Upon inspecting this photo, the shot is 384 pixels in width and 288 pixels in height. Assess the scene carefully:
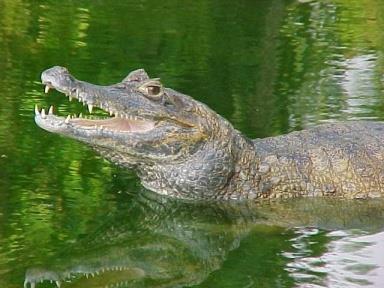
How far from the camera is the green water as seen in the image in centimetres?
714

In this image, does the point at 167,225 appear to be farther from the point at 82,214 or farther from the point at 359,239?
the point at 359,239

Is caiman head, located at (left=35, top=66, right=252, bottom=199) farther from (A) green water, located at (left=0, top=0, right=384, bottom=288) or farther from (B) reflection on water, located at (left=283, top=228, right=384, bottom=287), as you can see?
(B) reflection on water, located at (left=283, top=228, right=384, bottom=287)

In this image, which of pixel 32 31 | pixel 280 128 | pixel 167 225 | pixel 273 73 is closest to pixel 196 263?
pixel 167 225

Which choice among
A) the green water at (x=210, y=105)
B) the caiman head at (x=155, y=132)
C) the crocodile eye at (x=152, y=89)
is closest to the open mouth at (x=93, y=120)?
the caiman head at (x=155, y=132)

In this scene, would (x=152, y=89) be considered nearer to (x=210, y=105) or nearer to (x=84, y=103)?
(x=84, y=103)

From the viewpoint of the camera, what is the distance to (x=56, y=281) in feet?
21.9

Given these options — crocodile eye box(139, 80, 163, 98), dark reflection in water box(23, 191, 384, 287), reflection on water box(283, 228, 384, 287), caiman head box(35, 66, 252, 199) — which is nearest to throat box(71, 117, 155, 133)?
caiman head box(35, 66, 252, 199)

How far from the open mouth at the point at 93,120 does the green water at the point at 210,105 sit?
61 centimetres

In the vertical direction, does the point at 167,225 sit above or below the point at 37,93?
below

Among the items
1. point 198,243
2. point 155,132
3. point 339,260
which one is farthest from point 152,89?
point 339,260

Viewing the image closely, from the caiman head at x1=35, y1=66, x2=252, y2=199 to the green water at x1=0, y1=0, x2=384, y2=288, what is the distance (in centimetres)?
25

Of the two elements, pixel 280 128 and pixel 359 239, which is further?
pixel 280 128

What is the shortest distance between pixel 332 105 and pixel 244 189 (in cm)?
316

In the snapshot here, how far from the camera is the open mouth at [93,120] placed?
799 cm
